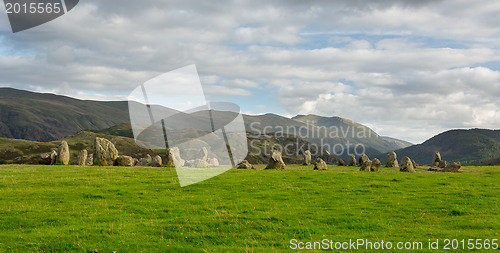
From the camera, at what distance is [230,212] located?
20.9m

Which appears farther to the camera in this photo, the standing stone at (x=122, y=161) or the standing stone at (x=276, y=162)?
the standing stone at (x=122, y=161)

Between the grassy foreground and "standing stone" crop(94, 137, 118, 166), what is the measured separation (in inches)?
761

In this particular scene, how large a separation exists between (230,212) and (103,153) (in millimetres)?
37553

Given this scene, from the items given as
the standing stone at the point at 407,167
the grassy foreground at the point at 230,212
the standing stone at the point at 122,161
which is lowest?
the grassy foreground at the point at 230,212

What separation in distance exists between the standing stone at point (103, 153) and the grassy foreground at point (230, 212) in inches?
761

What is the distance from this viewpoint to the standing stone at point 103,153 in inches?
2052

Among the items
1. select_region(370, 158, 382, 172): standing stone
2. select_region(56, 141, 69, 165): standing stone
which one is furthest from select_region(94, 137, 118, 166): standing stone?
select_region(370, 158, 382, 172): standing stone

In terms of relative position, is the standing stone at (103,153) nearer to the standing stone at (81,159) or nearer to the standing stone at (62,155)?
the standing stone at (81,159)

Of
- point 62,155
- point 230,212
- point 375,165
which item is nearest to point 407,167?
point 375,165

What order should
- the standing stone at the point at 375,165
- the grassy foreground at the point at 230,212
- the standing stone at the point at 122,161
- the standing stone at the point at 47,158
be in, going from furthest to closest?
the standing stone at the point at 122,161, the standing stone at the point at 47,158, the standing stone at the point at 375,165, the grassy foreground at the point at 230,212

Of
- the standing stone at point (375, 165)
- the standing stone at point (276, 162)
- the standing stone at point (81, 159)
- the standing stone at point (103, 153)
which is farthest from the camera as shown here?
the standing stone at point (81, 159)

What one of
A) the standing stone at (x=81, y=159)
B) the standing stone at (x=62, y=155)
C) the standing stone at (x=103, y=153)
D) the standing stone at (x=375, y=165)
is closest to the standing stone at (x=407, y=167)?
the standing stone at (x=375, y=165)

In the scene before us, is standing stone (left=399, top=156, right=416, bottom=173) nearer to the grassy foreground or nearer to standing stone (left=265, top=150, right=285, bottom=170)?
the grassy foreground

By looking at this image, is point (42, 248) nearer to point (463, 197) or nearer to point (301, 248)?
point (301, 248)
